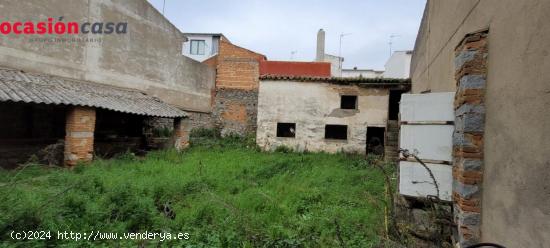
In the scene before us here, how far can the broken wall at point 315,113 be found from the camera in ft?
42.9

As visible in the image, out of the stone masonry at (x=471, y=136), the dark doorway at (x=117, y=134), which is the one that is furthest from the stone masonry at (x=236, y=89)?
the stone masonry at (x=471, y=136)

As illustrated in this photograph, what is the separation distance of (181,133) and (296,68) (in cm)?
877

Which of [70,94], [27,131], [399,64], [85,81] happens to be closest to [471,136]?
[70,94]

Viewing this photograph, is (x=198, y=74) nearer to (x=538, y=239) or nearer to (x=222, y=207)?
(x=222, y=207)

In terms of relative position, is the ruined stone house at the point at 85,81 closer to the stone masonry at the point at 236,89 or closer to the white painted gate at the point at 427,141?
the stone masonry at the point at 236,89

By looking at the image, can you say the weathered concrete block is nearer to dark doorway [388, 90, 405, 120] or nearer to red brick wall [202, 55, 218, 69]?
dark doorway [388, 90, 405, 120]

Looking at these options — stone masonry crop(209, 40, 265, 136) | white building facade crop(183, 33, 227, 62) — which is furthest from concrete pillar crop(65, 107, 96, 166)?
white building facade crop(183, 33, 227, 62)

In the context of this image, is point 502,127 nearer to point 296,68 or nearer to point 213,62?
point 296,68

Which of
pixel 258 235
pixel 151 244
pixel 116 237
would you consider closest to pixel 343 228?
pixel 258 235

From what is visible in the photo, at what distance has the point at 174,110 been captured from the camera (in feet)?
40.3

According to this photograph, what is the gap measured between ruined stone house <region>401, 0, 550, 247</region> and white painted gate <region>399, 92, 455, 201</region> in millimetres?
54

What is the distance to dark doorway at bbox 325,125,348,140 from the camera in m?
14.1

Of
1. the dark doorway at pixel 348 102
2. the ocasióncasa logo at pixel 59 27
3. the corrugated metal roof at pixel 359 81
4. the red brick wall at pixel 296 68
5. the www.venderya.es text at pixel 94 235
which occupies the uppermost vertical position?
the red brick wall at pixel 296 68

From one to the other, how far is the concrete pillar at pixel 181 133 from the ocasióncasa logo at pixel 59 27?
4.22m
